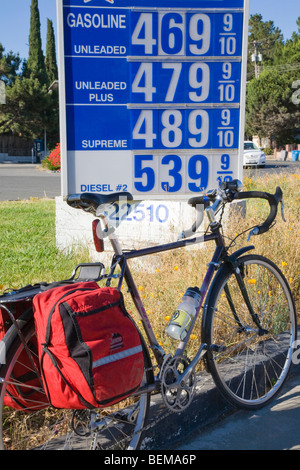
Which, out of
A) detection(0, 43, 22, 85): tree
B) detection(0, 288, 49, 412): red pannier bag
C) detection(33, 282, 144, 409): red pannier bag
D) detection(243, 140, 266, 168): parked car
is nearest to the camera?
detection(33, 282, 144, 409): red pannier bag

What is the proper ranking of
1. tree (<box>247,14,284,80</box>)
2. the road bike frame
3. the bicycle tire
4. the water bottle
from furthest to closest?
tree (<box>247,14,284,80</box>) < the water bottle < the road bike frame < the bicycle tire

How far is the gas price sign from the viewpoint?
18.7 ft

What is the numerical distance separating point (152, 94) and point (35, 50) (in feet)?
147

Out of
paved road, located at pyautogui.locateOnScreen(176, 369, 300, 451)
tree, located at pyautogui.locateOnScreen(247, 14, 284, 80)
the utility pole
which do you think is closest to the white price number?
paved road, located at pyautogui.locateOnScreen(176, 369, 300, 451)

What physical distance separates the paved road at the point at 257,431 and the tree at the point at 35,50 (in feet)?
139

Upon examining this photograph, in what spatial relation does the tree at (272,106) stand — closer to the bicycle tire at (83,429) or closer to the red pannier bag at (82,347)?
the bicycle tire at (83,429)

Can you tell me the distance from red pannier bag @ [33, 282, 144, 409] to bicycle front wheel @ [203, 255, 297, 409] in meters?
0.97

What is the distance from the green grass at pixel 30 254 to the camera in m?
5.58

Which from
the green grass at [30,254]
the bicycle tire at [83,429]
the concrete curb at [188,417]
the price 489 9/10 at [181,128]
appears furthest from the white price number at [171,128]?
the bicycle tire at [83,429]

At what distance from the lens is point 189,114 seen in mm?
5918

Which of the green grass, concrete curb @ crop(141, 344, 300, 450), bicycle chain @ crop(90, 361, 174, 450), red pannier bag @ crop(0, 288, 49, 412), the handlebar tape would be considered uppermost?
the handlebar tape

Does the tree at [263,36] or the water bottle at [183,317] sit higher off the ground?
the tree at [263,36]

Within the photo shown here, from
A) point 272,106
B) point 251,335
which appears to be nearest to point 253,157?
point 272,106

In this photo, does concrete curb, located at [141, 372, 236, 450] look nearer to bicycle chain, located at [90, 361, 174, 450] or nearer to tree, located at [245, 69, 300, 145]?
bicycle chain, located at [90, 361, 174, 450]
